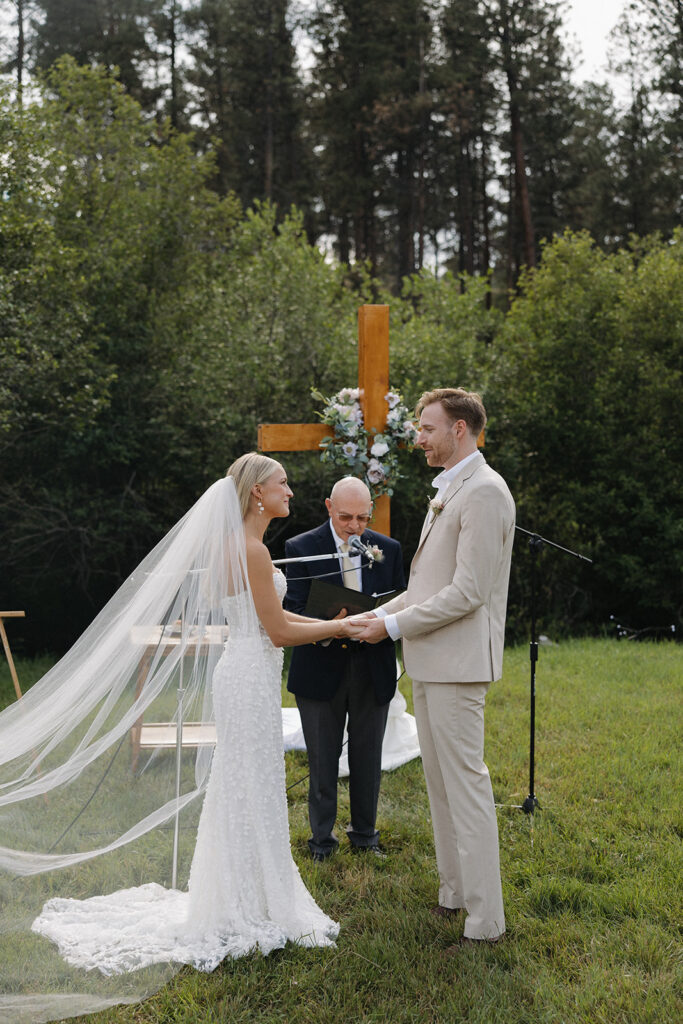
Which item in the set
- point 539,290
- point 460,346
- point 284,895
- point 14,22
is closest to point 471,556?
point 284,895

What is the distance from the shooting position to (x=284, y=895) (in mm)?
4027

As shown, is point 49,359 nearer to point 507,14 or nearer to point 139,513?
point 139,513

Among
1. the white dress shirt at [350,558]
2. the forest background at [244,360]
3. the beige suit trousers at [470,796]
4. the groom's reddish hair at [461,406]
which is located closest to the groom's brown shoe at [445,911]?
the beige suit trousers at [470,796]

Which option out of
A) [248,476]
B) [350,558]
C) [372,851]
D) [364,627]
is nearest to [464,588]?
[364,627]

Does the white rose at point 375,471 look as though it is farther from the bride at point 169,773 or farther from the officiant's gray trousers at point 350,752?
the bride at point 169,773

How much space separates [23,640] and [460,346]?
7341 millimetres

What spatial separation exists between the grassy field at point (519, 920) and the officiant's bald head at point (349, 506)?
1.73 meters

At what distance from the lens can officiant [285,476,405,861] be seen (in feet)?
16.4

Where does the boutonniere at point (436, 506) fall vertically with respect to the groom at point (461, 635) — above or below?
above

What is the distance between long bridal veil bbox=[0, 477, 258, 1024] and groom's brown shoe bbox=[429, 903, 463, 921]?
1122 millimetres

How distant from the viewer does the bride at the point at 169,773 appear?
3.83 meters

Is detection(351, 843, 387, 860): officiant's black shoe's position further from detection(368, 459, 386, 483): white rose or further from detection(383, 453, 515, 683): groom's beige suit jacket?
detection(368, 459, 386, 483): white rose

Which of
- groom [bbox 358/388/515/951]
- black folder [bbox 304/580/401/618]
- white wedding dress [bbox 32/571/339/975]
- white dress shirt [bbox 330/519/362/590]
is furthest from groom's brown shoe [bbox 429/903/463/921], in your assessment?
white dress shirt [bbox 330/519/362/590]

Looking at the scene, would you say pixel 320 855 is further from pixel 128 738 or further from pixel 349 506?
pixel 349 506
